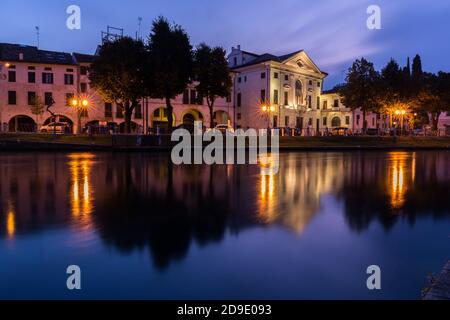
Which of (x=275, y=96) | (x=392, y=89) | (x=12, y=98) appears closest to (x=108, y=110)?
(x=12, y=98)

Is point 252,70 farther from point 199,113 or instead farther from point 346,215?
point 346,215

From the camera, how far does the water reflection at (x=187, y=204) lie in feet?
21.2

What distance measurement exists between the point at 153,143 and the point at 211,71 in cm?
1093

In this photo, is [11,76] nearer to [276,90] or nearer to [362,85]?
[276,90]

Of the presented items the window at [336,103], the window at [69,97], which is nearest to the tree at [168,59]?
the window at [69,97]

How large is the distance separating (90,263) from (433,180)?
13.3m

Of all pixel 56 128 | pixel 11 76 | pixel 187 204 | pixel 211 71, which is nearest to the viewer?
pixel 187 204

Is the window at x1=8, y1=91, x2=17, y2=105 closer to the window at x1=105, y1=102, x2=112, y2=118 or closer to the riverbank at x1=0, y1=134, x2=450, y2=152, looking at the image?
the window at x1=105, y1=102, x2=112, y2=118

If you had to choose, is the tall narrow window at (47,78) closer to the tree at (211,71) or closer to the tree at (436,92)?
the tree at (211,71)

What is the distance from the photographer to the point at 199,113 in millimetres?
54312

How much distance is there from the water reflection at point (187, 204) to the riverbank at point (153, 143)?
1628 centimetres

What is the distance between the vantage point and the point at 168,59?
111ft

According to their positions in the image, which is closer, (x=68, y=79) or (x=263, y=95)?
(x=68, y=79)

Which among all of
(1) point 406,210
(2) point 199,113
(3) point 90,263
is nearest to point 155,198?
(3) point 90,263
